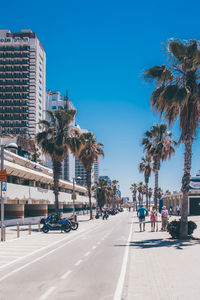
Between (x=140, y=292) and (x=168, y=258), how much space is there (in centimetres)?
490

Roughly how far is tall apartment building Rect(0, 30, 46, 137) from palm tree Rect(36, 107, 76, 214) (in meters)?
82.9

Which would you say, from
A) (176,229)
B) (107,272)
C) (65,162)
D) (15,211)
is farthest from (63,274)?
(65,162)

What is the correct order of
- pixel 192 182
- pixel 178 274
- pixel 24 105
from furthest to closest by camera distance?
pixel 24 105
pixel 192 182
pixel 178 274

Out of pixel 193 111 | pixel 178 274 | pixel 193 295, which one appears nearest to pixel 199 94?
pixel 193 111

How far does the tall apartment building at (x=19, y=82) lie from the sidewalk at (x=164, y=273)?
342ft

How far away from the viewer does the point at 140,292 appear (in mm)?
7648

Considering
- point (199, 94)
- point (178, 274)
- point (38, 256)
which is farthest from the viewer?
point (199, 94)

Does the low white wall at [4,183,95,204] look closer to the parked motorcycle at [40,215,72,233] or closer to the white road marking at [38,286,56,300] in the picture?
the parked motorcycle at [40,215,72,233]

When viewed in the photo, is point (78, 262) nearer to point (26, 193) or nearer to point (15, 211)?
point (26, 193)

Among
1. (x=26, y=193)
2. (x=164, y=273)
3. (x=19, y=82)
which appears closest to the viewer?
(x=164, y=273)

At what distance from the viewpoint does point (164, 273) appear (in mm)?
9711

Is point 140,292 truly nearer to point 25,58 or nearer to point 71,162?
point 25,58

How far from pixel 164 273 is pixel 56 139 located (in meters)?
24.4

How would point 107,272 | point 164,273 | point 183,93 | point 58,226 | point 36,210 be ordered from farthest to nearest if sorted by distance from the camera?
point 36,210 → point 58,226 → point 183,93 → point 107,272 → point 164,273
